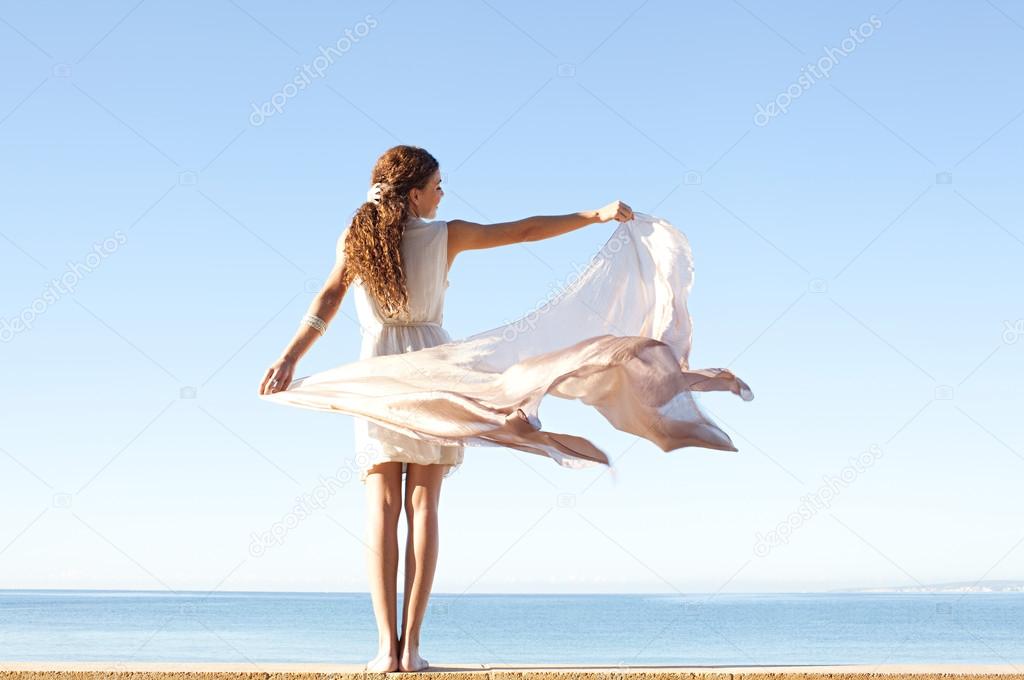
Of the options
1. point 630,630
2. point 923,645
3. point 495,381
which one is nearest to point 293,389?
point 495,381

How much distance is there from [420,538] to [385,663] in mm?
410

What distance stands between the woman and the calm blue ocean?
1642 cm

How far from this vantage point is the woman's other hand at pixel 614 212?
3.85 metres

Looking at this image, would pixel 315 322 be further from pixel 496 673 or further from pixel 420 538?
pixel 496 673

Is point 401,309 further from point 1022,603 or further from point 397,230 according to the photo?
point 1022,603

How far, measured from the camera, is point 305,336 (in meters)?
3.70

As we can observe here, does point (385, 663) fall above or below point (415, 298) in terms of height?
below

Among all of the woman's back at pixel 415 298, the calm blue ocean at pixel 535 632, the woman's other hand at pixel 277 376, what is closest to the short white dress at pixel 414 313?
the woman's back at pixel 415 298

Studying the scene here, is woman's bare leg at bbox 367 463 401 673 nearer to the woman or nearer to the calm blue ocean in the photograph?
the woman

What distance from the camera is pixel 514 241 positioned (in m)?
3.77

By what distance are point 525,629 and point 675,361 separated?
105 feet

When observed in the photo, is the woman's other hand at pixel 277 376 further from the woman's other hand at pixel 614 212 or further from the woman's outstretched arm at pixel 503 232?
the woman's other hand at pixel 614 212

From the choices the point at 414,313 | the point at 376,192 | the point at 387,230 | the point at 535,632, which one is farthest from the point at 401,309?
the point at 535,632

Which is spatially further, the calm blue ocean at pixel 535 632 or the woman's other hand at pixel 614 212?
the calm blue ocean at pixel 535 632
